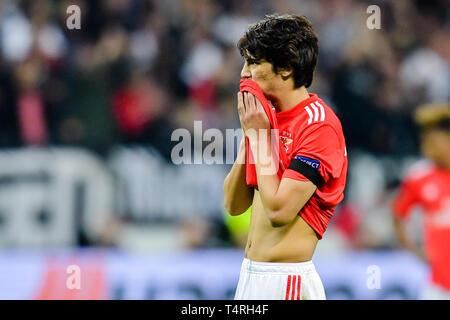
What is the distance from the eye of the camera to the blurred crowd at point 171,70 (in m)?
8.11

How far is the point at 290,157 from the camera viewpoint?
11.3 ft

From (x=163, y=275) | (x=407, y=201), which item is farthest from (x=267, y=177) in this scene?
(x=163, y=275)

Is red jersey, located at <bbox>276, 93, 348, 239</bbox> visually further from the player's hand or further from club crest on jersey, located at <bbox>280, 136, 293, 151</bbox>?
the player's hand

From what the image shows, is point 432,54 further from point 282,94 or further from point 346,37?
point 282,94

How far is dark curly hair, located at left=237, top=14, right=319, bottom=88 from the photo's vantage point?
340 cm

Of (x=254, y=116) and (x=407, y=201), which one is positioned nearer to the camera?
(x=254, y=116)

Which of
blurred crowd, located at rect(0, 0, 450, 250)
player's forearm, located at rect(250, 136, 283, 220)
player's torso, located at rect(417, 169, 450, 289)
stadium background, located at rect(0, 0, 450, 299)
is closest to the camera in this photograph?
player's forearm, located at rect(250, 136, 283, 220)

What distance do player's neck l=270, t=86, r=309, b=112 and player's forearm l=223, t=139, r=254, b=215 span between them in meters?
0.25

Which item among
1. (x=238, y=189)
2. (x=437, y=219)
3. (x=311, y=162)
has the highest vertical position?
(x=311, y=162)

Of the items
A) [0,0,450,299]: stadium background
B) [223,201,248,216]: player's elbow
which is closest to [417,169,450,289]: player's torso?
[0,0,450,299]: stadium background

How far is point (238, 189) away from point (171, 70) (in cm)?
520

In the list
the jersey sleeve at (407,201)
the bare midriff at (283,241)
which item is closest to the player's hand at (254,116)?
the bare midriff at (283,241)

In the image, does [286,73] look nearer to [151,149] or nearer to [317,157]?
[317,157]

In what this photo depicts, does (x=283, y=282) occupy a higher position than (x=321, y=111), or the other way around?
(x=321, y=111)
